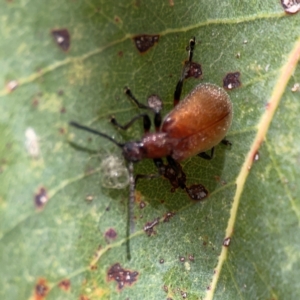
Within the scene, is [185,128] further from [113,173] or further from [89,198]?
[89,198]

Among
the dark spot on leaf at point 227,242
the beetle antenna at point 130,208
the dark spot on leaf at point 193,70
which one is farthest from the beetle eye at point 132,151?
the dark spot on leaf at point 227,242

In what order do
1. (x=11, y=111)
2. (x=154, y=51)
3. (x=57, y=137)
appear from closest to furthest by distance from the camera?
(x=11, y=111), (x=57, y=137), (x=154, y=51)

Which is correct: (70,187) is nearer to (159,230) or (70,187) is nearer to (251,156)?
(159,230)

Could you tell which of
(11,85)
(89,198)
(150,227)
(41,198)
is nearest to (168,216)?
(150,227)

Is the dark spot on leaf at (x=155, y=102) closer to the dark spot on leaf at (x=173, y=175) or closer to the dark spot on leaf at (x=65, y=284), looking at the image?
the dark spot on leaf at (x=173, y=175)

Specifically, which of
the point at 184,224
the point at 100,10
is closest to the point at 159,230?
the point at 184,224

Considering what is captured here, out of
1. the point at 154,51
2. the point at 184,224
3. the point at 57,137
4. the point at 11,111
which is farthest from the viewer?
the point at 184,224
